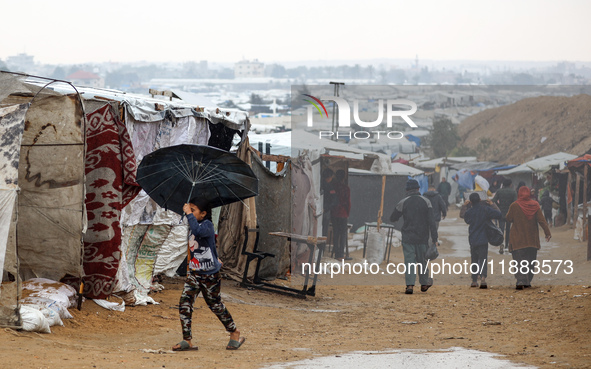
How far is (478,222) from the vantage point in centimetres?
1208

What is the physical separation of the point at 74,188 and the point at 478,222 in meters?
7.26

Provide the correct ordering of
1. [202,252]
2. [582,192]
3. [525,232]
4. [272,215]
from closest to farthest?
[202,252]
[525,232]
[272,215]
[582,192]

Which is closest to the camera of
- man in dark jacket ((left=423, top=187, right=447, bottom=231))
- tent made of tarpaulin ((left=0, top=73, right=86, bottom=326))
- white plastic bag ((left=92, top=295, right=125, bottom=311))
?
tent made of tarpaulin ((left=0, top=73, right=86, bottom=326))

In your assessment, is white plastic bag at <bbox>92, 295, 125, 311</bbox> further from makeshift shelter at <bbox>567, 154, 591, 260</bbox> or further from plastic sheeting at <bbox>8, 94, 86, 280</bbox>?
makeshift shelter at <bbox>567, 154, 591, 260</bbox>

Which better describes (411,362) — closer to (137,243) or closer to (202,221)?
(202,221)

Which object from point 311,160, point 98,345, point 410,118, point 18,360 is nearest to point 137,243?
point 98,345

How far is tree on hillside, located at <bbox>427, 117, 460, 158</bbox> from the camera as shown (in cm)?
1324

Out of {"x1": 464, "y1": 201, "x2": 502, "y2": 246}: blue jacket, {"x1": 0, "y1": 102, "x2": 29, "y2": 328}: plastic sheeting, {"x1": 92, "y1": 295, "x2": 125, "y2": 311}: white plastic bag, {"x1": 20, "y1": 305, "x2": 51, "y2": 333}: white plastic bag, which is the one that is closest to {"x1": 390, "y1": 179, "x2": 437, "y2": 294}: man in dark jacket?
{"x1": 464, "y1": 201, "x2": 502, "y2": 246}: blue jacket

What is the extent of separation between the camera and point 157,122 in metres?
9.05

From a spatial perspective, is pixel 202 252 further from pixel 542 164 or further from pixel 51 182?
pixel 542 164

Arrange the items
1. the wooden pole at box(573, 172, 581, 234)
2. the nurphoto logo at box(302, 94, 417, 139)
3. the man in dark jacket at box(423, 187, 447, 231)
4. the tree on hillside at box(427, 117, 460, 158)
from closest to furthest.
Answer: the man in dark jacket at box(423, 187, 447, 231) → the nurphoto logo at box(302, 94, 417, 139) → the wooden pole at box(573, 172, 581, 234) → the tree on hillside at box(427, 117, 460, 158)

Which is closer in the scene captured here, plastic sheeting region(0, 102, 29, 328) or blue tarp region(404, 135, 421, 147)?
plastic sheeting region(0, 102, 29, 328)

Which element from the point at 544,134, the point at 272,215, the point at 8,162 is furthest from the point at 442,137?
the point at 8,162

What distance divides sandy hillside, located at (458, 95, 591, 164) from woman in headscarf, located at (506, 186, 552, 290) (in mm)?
1765
